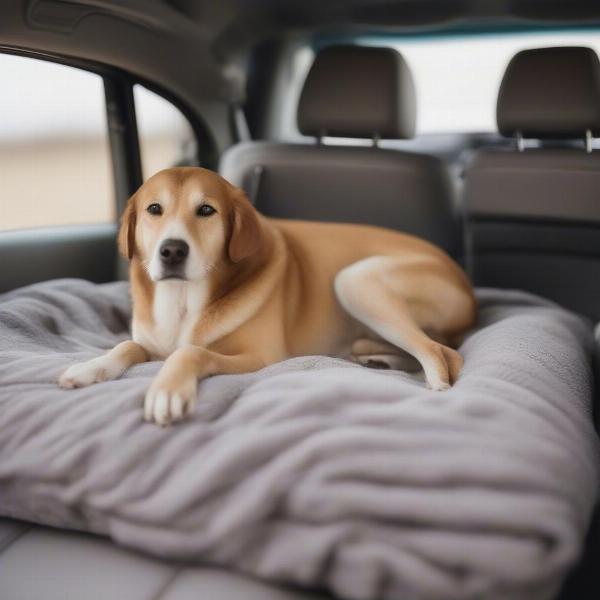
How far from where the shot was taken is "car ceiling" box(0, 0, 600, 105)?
8.18 feet

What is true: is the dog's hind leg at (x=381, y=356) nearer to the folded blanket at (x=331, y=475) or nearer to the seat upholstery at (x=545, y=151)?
the folded blanket at (x=331, y=475)

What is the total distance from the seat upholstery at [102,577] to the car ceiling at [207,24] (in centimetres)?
175

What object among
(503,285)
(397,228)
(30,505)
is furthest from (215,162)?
(30,505)

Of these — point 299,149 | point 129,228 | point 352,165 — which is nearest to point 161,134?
point 299,149

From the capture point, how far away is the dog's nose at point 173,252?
5.14 feet

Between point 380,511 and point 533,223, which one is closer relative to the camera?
point 380,511

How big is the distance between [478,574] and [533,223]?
6.40 feet

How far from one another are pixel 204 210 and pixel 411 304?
2.65ft

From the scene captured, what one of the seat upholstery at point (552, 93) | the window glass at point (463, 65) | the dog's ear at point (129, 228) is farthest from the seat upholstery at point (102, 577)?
the window glass at point (463, 65)

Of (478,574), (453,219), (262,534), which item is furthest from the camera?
(453,219)

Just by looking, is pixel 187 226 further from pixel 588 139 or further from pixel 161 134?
pixel 588 139

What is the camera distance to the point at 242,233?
1.75 meters

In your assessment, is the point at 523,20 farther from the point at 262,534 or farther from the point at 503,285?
the point at 262,534

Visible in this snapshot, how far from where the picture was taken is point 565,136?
8.81ft
